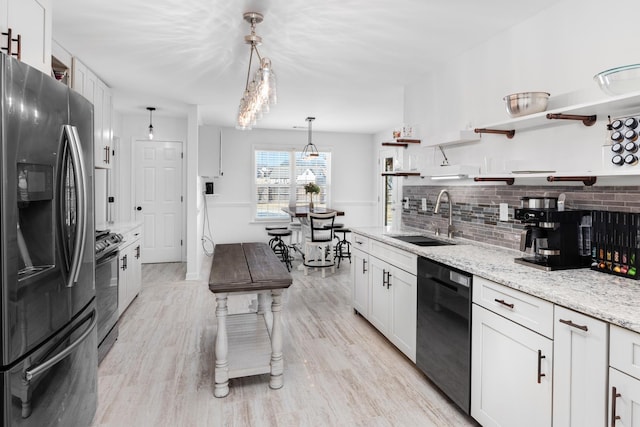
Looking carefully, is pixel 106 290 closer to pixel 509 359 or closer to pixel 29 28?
pixel 29 28

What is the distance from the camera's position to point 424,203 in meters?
3.92

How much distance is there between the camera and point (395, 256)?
315cm

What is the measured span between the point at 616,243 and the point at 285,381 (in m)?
2.13

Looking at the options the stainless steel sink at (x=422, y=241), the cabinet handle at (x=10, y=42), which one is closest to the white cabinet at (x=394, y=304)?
the stainless steel sink at (x=422, y=241)

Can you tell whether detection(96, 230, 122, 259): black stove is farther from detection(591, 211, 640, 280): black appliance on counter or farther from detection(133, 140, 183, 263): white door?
detection(591, 211, 640, 280): black appliance on counter

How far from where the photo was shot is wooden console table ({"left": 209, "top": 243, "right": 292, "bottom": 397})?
2494mm

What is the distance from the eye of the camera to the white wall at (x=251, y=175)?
24.8 ft

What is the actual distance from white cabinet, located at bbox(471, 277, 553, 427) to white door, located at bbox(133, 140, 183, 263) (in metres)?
5.67

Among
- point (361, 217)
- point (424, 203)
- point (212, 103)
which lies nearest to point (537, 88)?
point (424, 203)

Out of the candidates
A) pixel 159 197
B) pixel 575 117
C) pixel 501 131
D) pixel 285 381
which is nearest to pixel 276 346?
pixel 285 381

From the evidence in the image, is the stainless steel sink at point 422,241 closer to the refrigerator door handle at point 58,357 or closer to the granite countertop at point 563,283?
the granite countertop at point 563,283

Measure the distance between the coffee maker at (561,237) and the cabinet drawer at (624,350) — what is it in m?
0.68

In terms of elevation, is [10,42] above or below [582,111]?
above

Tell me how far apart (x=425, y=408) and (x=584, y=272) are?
1.21 meters
